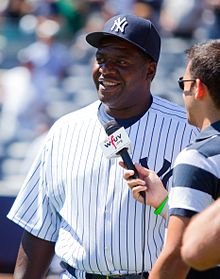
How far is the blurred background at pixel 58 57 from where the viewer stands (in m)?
11.4

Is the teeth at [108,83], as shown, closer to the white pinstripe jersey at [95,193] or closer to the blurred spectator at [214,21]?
the white pinstripe jersey at [95,193]

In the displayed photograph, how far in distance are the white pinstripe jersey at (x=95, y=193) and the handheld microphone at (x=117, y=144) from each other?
19 centimetres

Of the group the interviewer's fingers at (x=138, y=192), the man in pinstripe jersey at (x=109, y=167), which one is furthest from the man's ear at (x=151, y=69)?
the interviewer's fingers at (x=138, y=192)

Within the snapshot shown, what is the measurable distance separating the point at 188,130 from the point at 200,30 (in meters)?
8.00

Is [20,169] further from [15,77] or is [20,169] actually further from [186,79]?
[186,79]

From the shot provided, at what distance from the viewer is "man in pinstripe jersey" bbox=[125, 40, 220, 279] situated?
327 cm

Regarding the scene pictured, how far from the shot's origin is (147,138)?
13.9 ft

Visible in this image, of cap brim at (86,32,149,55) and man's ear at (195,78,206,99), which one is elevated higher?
cap brim at (86,32,149,55)

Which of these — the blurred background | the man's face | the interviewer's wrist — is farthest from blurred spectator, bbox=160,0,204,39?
the interviewer's wrist

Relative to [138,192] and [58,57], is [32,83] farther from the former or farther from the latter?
[138,192]

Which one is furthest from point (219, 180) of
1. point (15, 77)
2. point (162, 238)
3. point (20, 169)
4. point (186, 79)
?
point (15, 77)

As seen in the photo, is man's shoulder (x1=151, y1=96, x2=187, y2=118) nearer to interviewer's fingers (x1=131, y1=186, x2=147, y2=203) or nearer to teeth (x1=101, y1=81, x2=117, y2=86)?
teeth (x1=101, y1=81, x2=117, y2=86)

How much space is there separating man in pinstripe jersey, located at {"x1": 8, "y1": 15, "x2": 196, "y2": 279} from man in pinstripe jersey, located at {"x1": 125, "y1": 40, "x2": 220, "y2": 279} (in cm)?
61

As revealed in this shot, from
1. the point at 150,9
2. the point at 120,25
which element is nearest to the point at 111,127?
the point at 120,25
